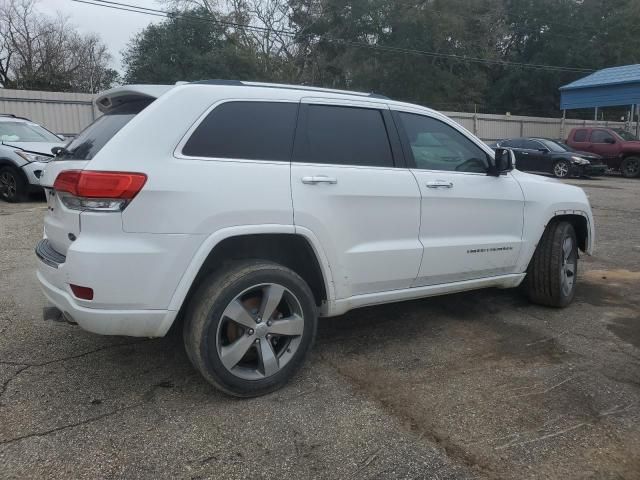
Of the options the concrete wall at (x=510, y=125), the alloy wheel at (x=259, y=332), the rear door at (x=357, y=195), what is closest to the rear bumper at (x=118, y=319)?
the alloy wheel at (x=259, y=332)

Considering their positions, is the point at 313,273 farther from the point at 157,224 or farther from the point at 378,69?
the point at 378,69

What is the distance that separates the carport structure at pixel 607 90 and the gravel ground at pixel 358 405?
24.0m

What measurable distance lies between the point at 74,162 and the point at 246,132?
98cm

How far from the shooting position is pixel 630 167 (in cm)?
2106

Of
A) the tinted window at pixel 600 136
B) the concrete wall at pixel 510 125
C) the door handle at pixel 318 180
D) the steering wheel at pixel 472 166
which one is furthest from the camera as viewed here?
the concrete wall at pixel 510 125

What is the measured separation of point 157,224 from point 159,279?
0.96ft

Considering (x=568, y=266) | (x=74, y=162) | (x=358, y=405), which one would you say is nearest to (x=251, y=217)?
(x=74, y=162)

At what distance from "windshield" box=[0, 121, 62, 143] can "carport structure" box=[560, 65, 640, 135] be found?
929 inches

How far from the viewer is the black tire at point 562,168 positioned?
1928 cm

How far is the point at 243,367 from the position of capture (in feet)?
10.9

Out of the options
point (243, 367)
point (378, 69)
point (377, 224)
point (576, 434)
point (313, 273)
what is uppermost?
point (378, 69)

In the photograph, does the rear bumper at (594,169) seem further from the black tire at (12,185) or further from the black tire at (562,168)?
the black tire at (12,185)

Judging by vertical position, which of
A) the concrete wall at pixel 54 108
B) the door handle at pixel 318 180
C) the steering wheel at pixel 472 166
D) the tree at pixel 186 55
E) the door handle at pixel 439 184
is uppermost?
the tree at pixel 186 55

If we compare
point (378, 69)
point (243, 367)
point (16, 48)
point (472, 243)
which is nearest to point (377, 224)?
point (472, 243)
